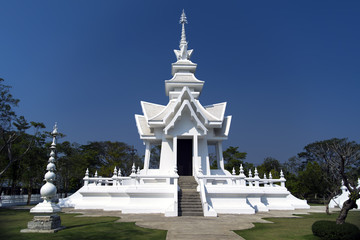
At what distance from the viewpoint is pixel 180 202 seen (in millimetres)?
15820

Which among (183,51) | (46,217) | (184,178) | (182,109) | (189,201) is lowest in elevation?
(46,217)

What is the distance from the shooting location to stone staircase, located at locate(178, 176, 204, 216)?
586 inches

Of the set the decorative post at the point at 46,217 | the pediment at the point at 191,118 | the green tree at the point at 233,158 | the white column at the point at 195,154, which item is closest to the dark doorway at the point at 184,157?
the white column at the point at 195,154

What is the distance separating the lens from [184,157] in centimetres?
2409

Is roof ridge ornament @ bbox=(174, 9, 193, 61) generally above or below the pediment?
above

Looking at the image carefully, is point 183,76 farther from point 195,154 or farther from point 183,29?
point 195,154

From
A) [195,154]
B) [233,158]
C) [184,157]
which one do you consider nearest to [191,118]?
[195,154]

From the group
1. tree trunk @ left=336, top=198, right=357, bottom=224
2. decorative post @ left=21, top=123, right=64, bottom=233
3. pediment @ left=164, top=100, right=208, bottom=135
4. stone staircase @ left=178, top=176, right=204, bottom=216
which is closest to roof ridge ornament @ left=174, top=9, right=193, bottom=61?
pediment @ left=164, top=100, right=208, bottom=135

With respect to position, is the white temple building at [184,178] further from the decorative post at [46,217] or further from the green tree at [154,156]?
Answer: the green tree at [154,156]

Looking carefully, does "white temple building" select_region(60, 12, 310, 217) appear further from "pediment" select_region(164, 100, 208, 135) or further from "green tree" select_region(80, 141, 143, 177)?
"green tree" select_region(80, 141, 143, 177)

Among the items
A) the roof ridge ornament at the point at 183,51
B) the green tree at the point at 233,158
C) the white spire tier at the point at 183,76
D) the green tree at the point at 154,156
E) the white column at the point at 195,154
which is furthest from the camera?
the green tree at the point at 154,156

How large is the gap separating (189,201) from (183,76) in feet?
46.5

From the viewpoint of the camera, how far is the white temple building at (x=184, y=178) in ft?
54.5

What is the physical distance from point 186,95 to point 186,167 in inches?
237
